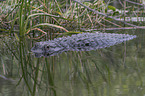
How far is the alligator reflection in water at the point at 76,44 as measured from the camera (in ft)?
12.8

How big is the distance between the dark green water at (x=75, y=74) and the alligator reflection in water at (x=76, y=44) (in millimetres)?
216

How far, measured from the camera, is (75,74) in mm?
2414

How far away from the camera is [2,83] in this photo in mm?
2164

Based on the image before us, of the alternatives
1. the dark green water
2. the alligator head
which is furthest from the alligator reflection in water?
the dark green water

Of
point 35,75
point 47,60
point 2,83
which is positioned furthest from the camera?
point 47,60

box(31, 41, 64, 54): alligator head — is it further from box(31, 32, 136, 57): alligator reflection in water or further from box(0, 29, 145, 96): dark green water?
box(0, 29, 145, 96): dark green water

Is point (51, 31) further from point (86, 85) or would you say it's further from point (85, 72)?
point (86, 85)

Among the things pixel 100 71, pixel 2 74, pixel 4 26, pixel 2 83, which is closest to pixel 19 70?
pixel 2 74

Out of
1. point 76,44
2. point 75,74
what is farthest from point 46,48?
point 75,74

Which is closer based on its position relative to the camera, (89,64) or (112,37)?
(89,64)

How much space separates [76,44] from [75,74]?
1917 mm

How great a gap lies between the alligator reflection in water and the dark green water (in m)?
0.22

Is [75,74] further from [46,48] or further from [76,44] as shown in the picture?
[76,44]

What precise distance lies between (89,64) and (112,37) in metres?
2.09
